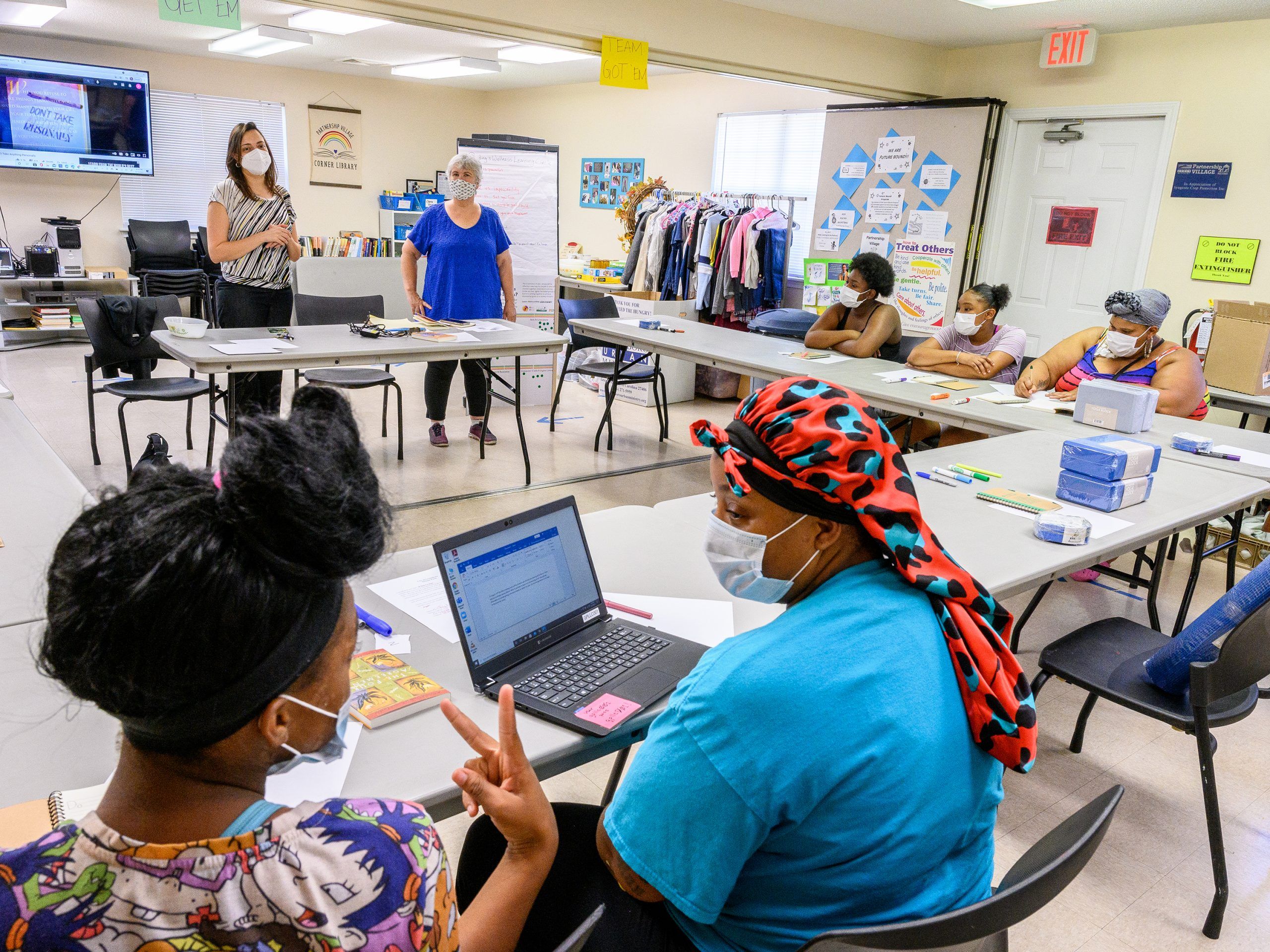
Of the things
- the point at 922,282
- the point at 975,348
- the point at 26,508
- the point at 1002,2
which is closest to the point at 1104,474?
the point at 975,348

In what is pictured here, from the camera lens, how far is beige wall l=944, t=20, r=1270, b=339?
15.2ft

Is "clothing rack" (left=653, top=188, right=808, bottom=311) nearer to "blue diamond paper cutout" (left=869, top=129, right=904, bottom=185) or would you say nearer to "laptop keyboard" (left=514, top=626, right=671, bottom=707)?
"blue diamond paper cutout" (left=869, top=129, right=904, bottom=185)

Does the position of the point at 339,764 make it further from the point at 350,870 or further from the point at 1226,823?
the point at 1226,823

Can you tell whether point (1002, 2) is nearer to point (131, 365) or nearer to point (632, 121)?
point (131, 365)

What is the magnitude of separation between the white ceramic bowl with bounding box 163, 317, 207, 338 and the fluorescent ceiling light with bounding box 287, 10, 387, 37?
3.59 m

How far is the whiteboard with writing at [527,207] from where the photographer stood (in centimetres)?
592

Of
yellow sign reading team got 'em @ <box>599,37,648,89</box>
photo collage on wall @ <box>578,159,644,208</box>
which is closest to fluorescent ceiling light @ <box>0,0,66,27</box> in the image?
yellow sign reading team got 'em @ <box>599,37,648,89</box>

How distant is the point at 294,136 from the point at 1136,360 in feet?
29.8

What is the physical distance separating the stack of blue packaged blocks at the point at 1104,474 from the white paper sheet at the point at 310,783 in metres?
2.02

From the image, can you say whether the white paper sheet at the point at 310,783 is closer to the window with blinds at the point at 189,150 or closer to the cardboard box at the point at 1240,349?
the cardboard box at the point at 1240,349

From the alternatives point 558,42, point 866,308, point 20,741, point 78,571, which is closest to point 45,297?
point 558,42

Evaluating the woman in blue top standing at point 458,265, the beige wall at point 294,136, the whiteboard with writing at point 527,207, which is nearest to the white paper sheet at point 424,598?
the woman in blue top standing at point 458,265

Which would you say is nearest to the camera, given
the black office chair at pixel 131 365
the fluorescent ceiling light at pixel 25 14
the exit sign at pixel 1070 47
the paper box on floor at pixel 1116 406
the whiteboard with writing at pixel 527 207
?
the paper box on floor at pixel 1116 406

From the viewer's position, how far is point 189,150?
30.3 ft
